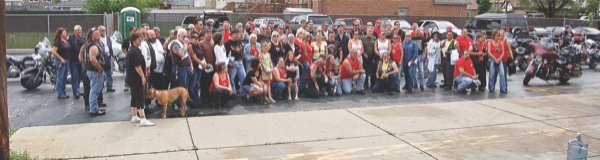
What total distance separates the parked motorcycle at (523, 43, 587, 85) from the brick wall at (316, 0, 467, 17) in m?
23.1

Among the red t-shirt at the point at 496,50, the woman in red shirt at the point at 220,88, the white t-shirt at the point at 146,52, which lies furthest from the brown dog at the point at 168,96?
the red t-shirt at the point at 496,50

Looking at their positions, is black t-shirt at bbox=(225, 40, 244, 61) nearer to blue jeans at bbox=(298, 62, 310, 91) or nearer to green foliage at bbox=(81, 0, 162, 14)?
blue jeans at bbox=(298, 62, 310, 91)

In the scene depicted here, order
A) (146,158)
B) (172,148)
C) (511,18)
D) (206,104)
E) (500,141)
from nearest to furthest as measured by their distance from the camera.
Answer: (146,158) < (172,148) < (500,141) < (206,104) < (511,18)

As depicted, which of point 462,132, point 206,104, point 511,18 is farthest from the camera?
point 511,18

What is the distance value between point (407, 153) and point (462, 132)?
163cm

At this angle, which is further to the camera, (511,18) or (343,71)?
(511,18)

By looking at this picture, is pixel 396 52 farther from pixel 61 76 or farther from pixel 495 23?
pixel 495 23

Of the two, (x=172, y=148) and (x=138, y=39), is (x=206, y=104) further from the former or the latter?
(x=172, y=148)

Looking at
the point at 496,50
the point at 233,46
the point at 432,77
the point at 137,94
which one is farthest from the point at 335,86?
the point at 137,94

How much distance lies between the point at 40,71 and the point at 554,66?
41.5ft

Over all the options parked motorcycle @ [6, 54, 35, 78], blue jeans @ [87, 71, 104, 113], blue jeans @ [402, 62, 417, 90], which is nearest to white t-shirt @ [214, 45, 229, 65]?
blue jeans @ [87, 71, 104, 113]

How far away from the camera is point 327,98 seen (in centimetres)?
1093

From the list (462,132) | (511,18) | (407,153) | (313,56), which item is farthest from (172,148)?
(511,18)

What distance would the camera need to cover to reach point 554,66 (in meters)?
13.3
